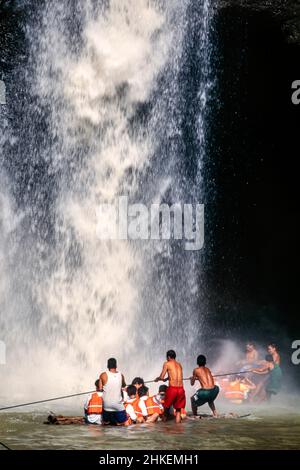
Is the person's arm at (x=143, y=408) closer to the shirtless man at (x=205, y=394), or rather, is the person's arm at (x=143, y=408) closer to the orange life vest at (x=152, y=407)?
the orange life vest at (x=152, y=407)

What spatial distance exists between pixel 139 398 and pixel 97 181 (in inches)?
328

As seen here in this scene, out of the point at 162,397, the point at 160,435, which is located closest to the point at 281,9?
the point at 162,397

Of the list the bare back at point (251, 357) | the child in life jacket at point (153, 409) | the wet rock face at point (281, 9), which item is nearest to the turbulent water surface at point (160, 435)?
the child in life jacket at point (153, 409)

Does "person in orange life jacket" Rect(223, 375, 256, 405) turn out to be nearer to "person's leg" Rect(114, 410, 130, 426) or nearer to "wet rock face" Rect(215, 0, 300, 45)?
"person's leg" Rect(114, 410, 130, 426)

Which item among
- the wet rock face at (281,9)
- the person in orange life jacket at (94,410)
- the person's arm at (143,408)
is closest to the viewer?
the person in orange life jacket at (94,410)

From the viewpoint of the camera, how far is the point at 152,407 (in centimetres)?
1119

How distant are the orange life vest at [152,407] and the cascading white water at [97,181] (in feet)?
18.9

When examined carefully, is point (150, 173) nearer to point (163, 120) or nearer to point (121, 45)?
point (163, 120)

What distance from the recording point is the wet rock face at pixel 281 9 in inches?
731

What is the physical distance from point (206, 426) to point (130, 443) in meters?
2.12

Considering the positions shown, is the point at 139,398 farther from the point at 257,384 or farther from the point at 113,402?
the point at 257,384

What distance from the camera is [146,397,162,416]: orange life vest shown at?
11156 millimetres

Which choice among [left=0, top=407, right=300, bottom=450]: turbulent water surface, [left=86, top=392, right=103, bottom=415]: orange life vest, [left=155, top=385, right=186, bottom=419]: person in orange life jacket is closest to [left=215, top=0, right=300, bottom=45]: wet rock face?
[left=155, top=385, right=186, bottom=419]: person in orange life jacket

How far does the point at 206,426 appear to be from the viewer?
10.5m
